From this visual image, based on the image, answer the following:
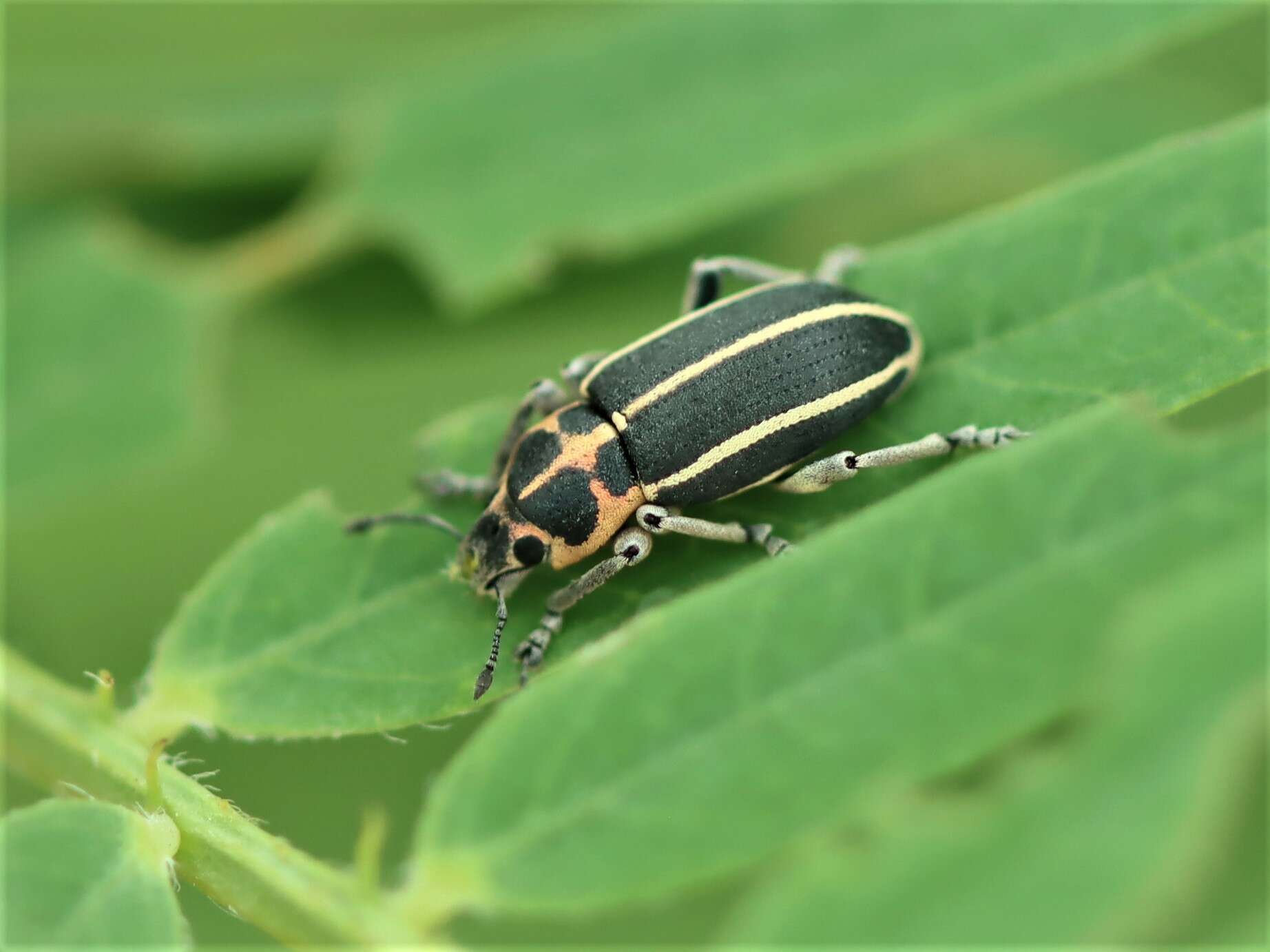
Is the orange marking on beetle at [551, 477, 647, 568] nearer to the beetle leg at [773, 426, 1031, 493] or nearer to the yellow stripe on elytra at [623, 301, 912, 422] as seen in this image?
the yellow stripe on elytra at [623, 301, 912, 422]

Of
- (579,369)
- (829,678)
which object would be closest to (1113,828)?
(829,678)

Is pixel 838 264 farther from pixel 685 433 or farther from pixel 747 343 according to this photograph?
pixel 685 433

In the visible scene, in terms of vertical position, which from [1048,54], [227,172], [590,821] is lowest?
[590,821]

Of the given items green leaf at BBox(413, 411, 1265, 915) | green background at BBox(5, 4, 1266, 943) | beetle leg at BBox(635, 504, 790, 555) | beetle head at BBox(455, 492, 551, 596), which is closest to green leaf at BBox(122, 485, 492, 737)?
beetle head at BBox(455, 492, 551, 596)

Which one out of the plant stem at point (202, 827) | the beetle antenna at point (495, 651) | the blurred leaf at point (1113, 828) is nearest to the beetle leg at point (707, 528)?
the beetle antenna at point (495, 651)

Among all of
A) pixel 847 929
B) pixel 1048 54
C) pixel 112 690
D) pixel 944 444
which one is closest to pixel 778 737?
pixel 847 929

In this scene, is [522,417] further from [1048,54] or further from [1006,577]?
[1048,54]
